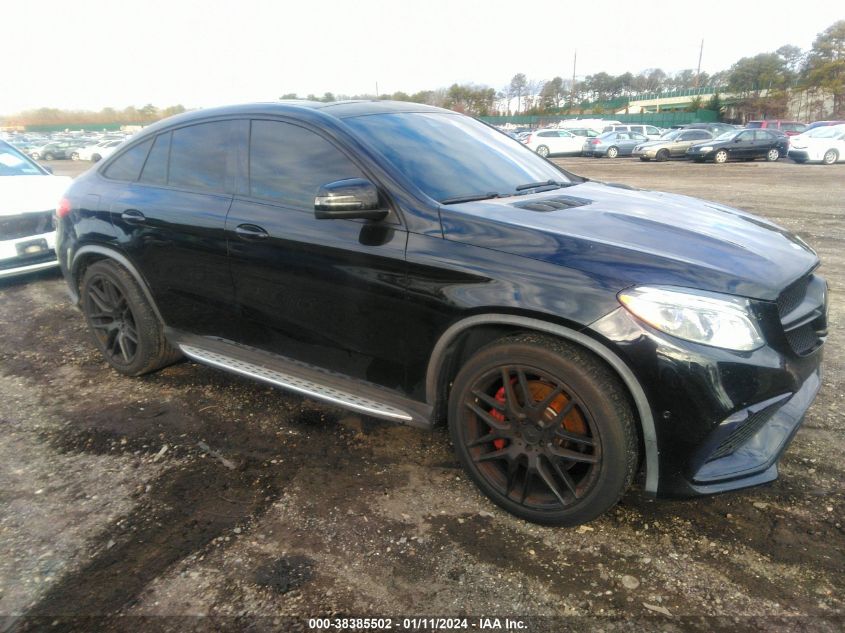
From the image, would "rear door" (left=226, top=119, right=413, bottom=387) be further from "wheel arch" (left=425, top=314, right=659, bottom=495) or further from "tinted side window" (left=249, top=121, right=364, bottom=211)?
"wheel arch" (left=425, top=314, right=659, bottom=495)

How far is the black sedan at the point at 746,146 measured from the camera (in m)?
23.7

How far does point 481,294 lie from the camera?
2.44m

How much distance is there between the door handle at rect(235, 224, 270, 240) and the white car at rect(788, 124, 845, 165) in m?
25.0

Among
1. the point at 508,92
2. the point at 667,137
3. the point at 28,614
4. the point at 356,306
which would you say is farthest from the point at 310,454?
the point at 508,92

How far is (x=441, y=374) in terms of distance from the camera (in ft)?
8.84

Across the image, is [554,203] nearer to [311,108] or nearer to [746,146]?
[311,108]

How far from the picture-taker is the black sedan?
23656 millimetres

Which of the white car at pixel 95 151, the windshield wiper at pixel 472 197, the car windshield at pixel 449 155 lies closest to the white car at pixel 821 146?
the car windshield at pixel 449 155

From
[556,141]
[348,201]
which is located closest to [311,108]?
[348,201]

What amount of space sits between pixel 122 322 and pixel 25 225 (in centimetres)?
336

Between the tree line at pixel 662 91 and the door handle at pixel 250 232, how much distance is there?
132 feet

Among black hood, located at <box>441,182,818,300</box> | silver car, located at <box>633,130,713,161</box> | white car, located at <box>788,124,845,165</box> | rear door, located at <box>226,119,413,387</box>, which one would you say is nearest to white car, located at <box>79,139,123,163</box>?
silver car, located at <box>633,130,713,161</box>

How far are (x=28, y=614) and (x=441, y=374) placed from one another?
1785 mm

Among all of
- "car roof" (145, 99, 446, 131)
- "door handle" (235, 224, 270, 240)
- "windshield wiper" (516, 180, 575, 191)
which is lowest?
"door handle" (235, 224, 270, 240)
